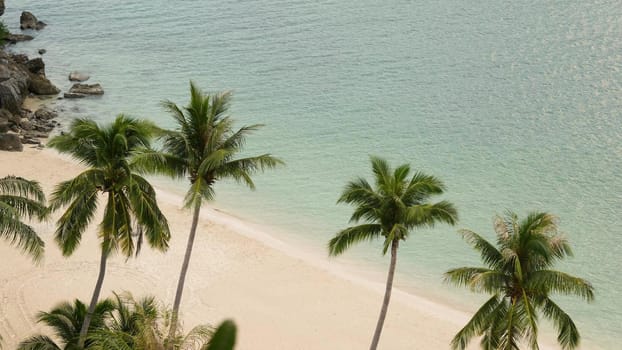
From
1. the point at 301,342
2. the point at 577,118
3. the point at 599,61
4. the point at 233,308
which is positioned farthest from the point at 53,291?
the point at 599,61

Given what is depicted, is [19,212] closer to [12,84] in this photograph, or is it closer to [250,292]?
[250,292]

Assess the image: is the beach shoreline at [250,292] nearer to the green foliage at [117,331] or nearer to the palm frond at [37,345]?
the green foliage at [117,331]

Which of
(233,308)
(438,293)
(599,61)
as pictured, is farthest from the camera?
(599,61)

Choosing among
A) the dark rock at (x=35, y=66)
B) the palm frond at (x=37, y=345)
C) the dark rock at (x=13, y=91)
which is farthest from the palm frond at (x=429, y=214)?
the dark rock at (x=35, y=66)

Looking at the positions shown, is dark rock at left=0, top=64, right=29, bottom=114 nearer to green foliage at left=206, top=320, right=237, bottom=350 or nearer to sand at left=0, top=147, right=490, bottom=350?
sand at left=0, top=147, right=490, bottom=350

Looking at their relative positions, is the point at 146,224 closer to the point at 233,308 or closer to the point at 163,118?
the point at 233,308

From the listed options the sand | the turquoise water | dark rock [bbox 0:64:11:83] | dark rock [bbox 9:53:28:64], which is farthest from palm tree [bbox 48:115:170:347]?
dark rock [bbox 9:53:28:64]
